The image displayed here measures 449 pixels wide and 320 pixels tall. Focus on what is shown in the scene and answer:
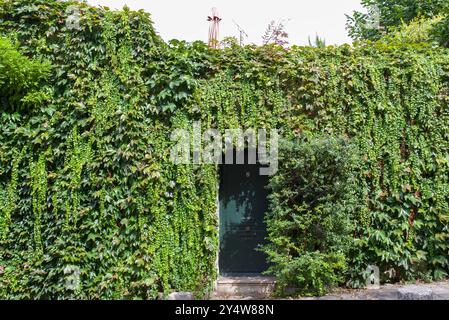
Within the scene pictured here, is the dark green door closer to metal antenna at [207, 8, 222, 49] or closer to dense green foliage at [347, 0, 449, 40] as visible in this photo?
metal antenna at [207, 8, 222, 49]

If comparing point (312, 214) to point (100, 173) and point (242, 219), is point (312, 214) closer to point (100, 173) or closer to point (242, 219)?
point (242, 219)

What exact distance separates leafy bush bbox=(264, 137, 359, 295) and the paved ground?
0.19m

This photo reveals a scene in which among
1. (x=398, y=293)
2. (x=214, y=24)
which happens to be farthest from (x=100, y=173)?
(x=214, y=24)

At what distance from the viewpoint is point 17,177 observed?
527 centimetres

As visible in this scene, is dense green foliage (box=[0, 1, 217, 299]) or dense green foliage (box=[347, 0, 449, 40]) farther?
dense green foliage (box=[347, 0, 449, 40])

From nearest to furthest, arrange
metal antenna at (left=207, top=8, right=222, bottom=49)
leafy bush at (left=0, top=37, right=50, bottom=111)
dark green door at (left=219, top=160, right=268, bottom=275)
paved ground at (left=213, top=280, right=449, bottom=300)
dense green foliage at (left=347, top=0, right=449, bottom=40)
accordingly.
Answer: paved ground at (left=213, top=280, right=449, bottom=300) < leafy bush at (left=0, top=37, right=50, bottom=111) < dark green door at (left=219, top=160, right=268, bottom=275) < metal antenna at (left=207, top=8, right=222, bottom=49) < dense green foliage at (left=347, top=0, right=449, bottom=40)

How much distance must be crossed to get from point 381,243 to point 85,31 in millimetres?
5346

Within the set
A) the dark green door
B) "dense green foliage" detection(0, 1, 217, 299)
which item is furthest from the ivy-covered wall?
the dark green door

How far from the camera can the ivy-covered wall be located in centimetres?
518

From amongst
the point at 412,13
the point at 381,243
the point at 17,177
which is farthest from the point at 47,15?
the point at 412,13

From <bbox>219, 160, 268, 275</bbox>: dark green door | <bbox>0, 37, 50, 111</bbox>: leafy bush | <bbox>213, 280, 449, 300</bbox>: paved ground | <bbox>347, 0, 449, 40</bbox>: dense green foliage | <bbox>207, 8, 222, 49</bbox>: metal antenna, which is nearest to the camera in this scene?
<bbox>213, 280, 449, 300</bbox>: paved ground

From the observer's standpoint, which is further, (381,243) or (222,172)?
(222,172)
